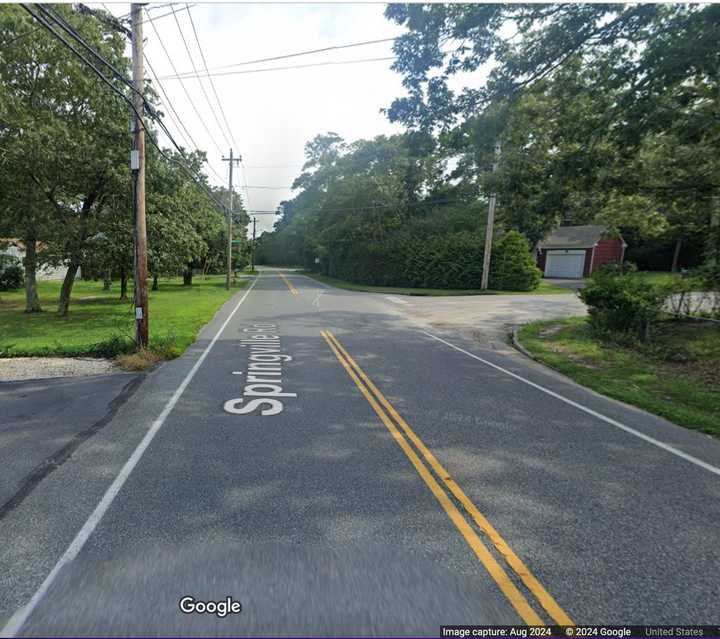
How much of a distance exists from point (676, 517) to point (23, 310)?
2487 cm

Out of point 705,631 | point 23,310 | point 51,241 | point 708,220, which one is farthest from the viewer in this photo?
point 23,310

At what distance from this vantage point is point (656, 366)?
984 cm

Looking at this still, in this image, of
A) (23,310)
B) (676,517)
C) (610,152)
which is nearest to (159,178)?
(23,310)

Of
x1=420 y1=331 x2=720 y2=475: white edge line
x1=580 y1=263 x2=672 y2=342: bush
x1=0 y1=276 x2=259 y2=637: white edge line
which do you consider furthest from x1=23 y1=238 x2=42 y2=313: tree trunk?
x1=580 y1=263 x2=672 y2=342: bush

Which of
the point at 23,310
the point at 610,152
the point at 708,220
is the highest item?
the point at 610,152

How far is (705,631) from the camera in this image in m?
2.52

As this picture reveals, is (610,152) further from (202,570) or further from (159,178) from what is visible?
(159,178)

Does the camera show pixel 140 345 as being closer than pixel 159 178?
Yes

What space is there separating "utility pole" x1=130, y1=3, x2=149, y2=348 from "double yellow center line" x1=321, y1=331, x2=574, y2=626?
670 centimetres

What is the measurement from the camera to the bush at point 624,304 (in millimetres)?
12027

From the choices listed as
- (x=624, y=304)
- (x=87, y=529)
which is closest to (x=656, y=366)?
(x=624, y=304)

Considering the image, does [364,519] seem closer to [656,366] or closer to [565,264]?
[656,366]

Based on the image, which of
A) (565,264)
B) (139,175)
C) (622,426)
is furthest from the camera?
(565,264)

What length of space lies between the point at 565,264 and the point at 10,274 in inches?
1936
